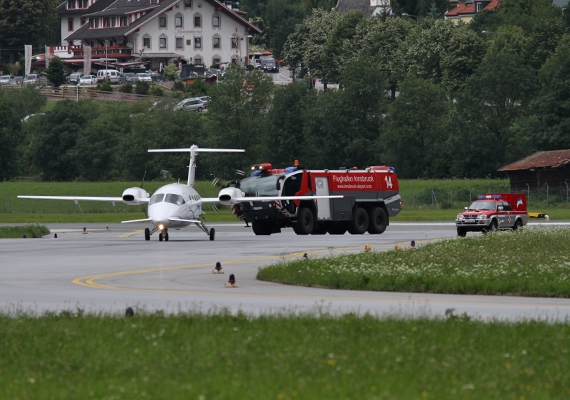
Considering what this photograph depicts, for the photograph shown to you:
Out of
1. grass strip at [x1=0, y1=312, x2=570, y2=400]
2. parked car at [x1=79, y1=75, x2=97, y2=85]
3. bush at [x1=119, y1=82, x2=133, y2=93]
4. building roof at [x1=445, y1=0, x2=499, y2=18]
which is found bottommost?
grass strip at [x1=0, y1=312, x2=570, y2=400]

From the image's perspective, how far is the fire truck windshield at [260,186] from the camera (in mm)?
41969

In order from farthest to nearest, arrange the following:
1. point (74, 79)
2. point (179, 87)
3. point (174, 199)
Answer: point (74, 79)
point (179, 87)
point (174, 199)

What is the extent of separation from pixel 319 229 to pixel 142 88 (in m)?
86.9

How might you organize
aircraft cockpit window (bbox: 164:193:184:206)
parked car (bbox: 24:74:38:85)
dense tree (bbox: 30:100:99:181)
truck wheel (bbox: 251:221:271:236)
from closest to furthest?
aircraft cockpit window (bbox: 164:193:184:206), truck wheel (bbox: 251:221:271:236), dense tree (bbox: 30:100:99:181), parked car (bbox: 24:74:38:85)

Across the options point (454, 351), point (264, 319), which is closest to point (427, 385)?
point (454, 351)

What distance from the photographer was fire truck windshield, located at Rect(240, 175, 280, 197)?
4197cm

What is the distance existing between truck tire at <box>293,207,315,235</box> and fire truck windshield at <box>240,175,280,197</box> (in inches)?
62.9

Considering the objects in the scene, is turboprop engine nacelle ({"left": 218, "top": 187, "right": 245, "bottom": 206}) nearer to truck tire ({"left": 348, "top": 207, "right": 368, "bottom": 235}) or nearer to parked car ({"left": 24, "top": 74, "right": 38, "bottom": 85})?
truck tire ({"left": 348, "top": 207, "right": 368, "bottom": 235})

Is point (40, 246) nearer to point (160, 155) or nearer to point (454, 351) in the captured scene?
point (454, 351)

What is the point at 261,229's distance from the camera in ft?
145

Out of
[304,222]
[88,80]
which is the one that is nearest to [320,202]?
[304,222]

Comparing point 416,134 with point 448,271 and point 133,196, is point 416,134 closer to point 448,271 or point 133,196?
point 133,196

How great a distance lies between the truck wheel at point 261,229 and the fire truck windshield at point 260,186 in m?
1.95

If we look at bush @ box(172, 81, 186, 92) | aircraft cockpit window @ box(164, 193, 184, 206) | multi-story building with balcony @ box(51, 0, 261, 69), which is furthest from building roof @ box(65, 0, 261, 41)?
aircraft cockpit window @ box(164, 193, 184, 206)
